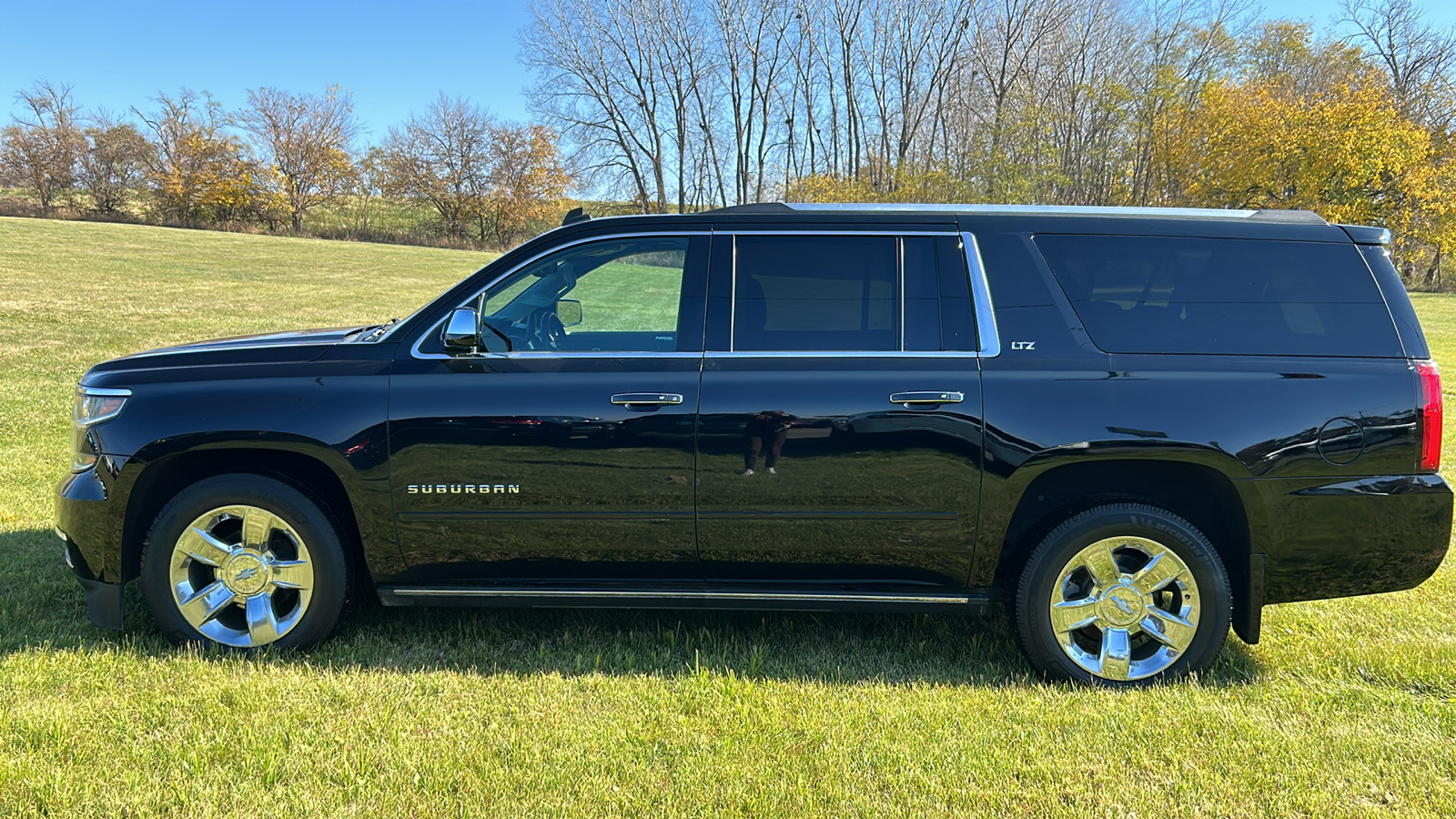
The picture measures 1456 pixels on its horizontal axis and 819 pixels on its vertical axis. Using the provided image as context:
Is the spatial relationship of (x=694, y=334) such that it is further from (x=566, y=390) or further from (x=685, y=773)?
(x=685, y=773)

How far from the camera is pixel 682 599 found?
3.42m

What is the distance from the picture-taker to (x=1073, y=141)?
38.9 meters

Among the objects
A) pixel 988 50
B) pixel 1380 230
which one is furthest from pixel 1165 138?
pixel 1380 230

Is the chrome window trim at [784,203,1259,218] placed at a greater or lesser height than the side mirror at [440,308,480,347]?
greater

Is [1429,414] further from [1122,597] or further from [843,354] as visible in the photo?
[843,354]

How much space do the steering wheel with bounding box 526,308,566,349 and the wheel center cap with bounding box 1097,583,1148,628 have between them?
247cm

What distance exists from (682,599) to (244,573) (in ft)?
5.87

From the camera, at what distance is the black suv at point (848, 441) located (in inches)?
126

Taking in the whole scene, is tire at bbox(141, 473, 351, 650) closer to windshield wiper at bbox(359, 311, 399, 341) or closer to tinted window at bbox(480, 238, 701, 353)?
windshield wiper at bbox(359, 311, 399, 341)

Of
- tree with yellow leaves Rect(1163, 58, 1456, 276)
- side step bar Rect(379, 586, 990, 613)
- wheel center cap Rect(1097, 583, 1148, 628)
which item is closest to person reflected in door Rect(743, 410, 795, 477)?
side step bar Rect(379, 586, 990, 613)

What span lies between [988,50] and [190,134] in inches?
1935

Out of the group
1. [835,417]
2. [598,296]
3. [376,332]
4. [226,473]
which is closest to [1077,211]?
[835,417]

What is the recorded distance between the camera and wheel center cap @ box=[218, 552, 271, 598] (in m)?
3.47

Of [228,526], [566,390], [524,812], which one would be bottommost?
[524,812]
